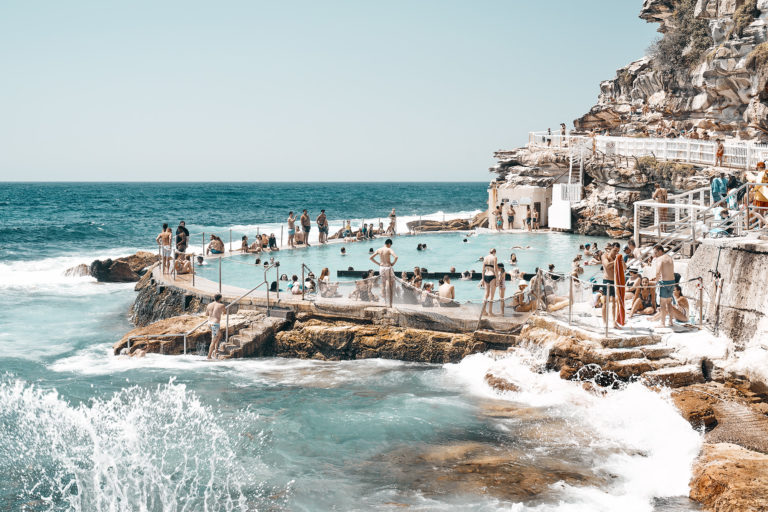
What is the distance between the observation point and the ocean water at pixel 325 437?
8.75m

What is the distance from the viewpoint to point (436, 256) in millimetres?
24406

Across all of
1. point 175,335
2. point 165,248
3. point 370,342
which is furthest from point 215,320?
point 165,248

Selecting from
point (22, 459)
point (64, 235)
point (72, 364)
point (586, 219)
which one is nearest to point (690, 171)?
point (586, 219)

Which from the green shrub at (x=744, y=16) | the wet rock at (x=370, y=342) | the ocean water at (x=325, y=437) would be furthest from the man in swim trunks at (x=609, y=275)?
the green shrub at (x=744, y=16)

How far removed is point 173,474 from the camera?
9.41 meters

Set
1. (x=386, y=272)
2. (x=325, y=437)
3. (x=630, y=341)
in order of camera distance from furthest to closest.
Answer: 1. (x=386, y=272)
2. (x=630, y=341)
3. (x=325, y=437)

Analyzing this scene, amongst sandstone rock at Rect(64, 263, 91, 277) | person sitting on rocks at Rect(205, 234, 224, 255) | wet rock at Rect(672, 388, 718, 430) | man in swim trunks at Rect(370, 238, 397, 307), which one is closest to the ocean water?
wet rock at Rect(672, 388, 718, 430)

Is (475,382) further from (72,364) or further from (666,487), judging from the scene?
(72,364)

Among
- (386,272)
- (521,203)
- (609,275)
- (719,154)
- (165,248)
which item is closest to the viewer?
(609,275)

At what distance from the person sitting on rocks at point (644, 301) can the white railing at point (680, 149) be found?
14.0 meters

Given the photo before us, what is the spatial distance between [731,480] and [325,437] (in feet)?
19.6

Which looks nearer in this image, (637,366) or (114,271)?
(637,366)

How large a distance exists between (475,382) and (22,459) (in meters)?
8.13

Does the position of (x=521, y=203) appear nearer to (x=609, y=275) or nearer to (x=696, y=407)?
(x=609, y=275)
